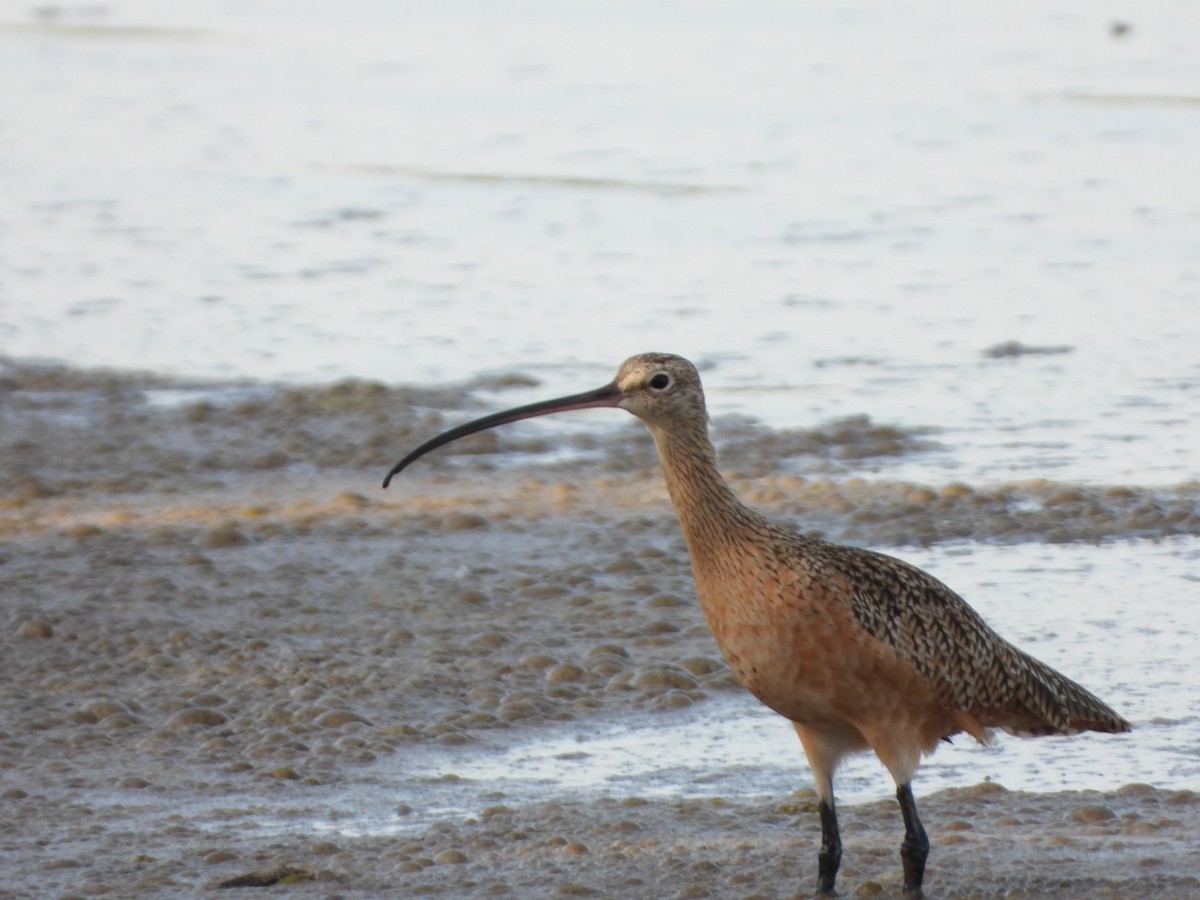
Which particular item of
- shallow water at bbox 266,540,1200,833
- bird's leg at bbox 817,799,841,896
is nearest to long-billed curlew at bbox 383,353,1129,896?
bird's leg at bbox 817,799,841,896

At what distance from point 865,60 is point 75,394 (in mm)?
11179

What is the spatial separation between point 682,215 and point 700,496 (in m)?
9.19

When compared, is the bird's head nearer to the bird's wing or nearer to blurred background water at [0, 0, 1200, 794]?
the bird's wing

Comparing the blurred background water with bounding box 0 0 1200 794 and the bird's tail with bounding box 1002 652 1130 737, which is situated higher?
the blurred background water with bounding box 0 0 1200 794

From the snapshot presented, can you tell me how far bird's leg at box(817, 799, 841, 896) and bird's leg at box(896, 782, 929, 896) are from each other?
0.50 feet

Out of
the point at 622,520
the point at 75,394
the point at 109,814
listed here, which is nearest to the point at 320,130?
the point at 75,394

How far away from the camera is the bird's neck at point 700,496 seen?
17.5ft

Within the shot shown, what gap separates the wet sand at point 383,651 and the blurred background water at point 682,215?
491mm

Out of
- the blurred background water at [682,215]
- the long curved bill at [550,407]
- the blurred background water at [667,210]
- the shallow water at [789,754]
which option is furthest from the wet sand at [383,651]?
the long curved bill at [550,407]

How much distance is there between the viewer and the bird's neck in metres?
5.34

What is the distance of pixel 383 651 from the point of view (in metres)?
7.22

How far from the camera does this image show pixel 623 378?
5.49 meters

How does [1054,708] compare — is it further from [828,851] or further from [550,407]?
[550,407]

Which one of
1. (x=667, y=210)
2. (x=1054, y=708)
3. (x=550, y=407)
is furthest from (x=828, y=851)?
(x=667, y=210)
